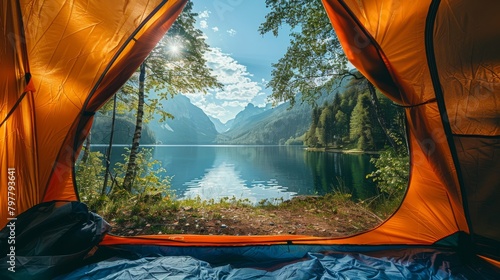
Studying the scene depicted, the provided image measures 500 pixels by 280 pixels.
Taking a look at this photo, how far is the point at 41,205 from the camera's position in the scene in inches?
80.6

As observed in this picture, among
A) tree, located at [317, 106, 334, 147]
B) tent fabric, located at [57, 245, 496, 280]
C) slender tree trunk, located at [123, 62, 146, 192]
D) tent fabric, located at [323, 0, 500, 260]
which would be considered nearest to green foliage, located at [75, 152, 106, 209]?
slender tree trunk, located at [123, 62, 146, 192]

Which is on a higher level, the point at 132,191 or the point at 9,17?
the point at 9,17

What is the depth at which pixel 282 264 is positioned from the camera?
214 centimetres

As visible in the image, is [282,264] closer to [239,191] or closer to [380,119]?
[380,119]

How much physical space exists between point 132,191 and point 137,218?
8.10ft

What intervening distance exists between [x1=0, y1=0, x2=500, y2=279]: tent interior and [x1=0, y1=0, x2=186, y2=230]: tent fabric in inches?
0.4

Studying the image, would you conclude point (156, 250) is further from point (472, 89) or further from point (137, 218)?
point (472, 89)

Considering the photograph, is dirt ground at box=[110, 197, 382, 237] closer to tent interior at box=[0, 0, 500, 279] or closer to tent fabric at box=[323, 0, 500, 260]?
tent interior at box=[0, 0, 500, 279]

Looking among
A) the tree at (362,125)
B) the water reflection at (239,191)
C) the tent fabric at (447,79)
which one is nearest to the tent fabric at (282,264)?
the tent fabric at (447,79)

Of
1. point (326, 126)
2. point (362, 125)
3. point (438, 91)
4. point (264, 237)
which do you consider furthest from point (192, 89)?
point (326, 126)

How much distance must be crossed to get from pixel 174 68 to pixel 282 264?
19.2 ft

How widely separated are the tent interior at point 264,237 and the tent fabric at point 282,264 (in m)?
0.01

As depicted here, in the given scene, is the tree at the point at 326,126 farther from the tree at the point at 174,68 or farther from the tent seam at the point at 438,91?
the tent seam at the point at 438,91

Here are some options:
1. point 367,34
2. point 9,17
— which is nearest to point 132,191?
point 9,17
